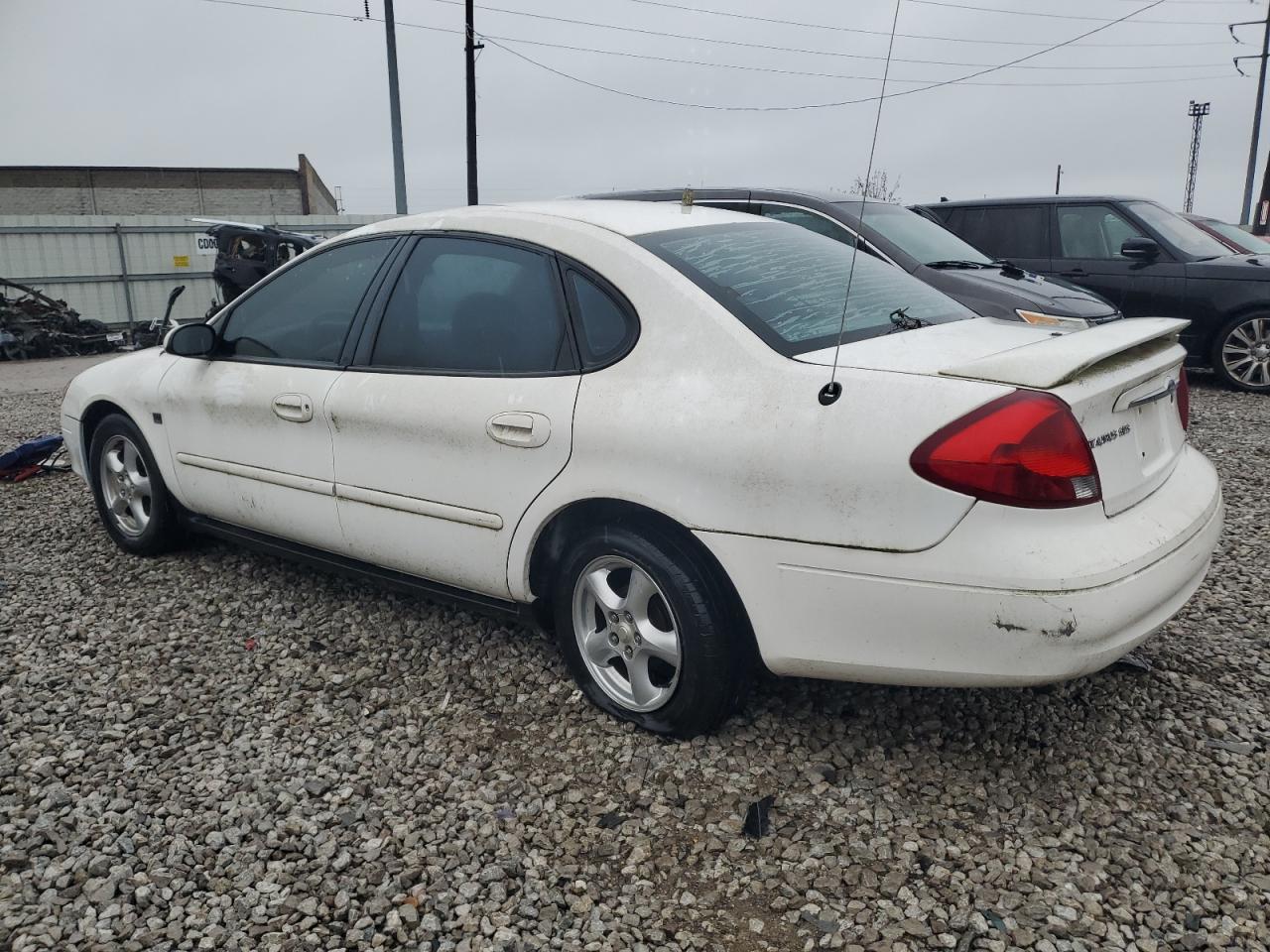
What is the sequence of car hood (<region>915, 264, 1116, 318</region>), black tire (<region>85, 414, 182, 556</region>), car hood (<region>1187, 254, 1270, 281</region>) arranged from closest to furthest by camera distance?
black tire (<region>85, 414, 182, 556</region>)
car hood (<region>915, 264, 1116, 318</region>)
car hood (<region>1187, 254, 1270, 281</region>)

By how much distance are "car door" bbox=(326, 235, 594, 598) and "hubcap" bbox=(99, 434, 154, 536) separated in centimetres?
160

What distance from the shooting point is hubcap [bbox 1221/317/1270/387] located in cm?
862

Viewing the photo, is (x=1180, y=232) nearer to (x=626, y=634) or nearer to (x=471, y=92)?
(x=626, y=634)

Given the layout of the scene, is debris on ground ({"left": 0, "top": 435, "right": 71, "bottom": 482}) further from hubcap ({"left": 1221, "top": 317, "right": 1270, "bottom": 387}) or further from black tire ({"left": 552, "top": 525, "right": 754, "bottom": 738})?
hubcap ({"left": 1221, "top": 317, "right": 1270, "bottom": 387})

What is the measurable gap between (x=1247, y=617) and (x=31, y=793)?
413 cm

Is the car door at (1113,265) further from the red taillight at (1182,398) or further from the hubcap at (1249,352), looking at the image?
the red taillight at (1182,398)

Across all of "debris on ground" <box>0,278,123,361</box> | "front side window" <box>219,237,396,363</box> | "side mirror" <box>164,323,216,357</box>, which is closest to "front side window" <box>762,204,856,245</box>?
"front side window" <box>219,237,396,363</box>

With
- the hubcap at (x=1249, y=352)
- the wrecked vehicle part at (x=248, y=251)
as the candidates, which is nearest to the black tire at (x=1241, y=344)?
the hubcap at (x=1249, y=352)

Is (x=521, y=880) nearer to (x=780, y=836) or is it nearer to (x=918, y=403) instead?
(x=780, y=836)

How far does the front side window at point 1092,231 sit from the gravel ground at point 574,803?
6351mm

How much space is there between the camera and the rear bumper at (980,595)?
2.29m

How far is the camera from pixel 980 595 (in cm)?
231

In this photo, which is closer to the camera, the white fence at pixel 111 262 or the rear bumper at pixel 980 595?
the rear bumper at pixel 980 595

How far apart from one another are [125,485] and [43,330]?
13.0 metres
